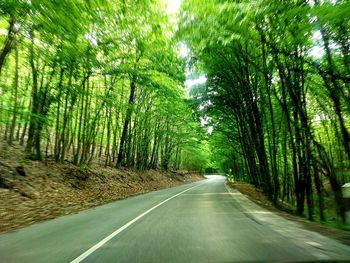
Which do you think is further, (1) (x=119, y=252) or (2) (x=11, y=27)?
(2) (x=11, y=27)

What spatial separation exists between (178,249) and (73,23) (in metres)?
5.60

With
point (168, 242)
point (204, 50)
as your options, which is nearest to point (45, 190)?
point (204, 50)

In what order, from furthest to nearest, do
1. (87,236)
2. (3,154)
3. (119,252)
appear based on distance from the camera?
(3,154) → (87,236) → (119,252)

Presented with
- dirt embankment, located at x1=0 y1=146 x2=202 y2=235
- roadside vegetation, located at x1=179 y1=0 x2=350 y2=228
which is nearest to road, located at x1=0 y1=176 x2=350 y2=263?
dirt embankment, located at x1=0 y1=146 x2=202 y2=235

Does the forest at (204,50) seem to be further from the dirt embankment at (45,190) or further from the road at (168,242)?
the road at (168,242)

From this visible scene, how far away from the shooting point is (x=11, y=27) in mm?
10836

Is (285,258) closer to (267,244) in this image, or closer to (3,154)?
(267,244)

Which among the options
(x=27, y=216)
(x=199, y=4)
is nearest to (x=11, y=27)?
(x=27, y=216)

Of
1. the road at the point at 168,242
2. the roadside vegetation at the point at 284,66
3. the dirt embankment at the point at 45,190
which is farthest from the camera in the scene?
the dirt embankment at the point at 45,190

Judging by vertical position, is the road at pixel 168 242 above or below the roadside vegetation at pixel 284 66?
below

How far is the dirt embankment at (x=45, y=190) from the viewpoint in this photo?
34.2ft

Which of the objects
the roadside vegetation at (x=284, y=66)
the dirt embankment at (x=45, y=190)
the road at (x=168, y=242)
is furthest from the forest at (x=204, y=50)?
the road at (x=168, y=242)

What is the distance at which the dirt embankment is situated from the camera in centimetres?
1042

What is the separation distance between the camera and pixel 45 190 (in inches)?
558
